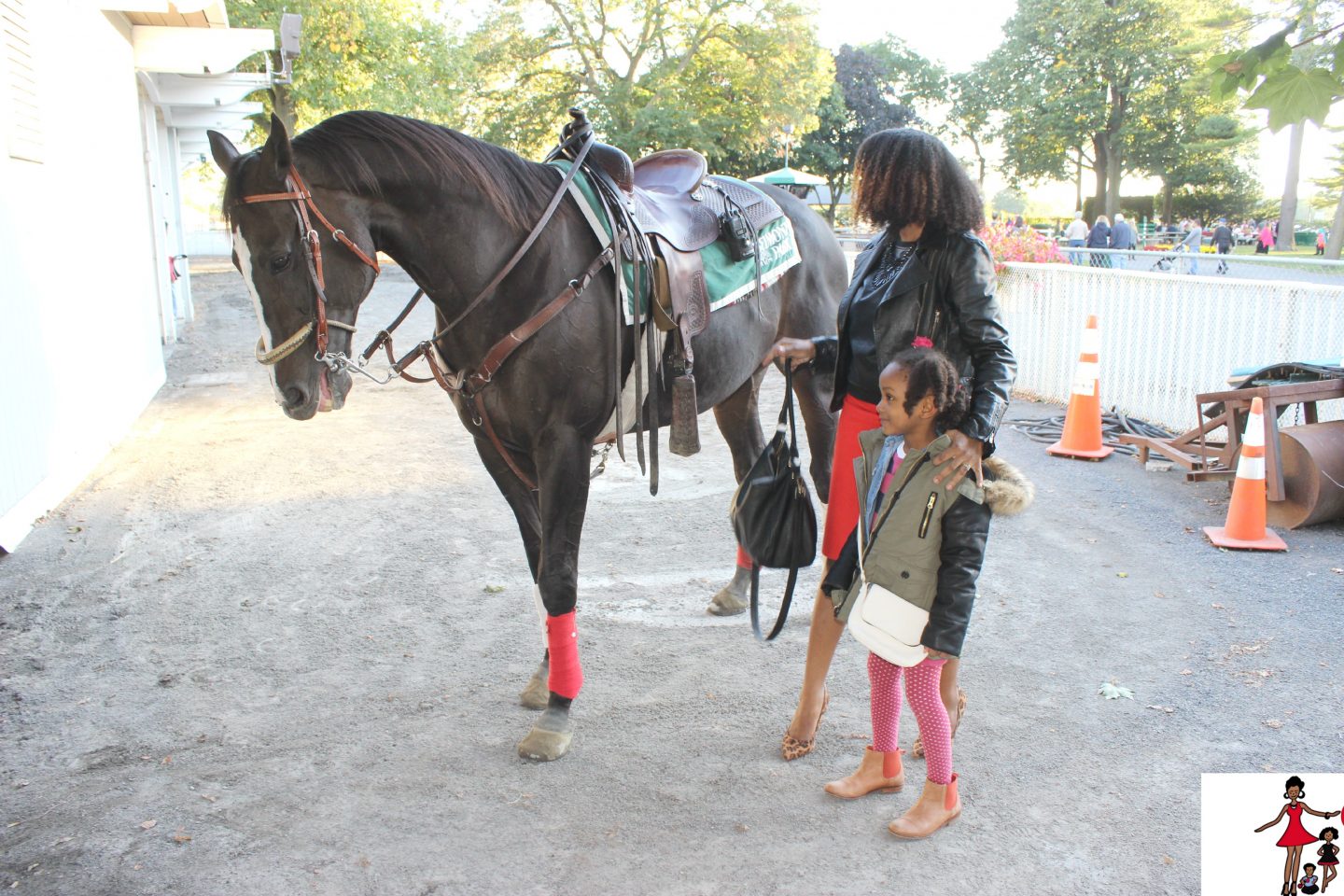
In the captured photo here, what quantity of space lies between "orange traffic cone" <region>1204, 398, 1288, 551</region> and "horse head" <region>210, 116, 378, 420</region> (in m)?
4.71

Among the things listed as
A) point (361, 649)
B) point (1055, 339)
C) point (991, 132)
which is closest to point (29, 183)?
point (361, 649)

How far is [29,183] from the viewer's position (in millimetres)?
6160

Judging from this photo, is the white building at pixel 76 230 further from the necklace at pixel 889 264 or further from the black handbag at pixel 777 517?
the necklace at pixel 889 264

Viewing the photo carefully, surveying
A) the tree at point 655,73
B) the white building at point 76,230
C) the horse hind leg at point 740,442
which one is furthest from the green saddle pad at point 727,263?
the tree at point 655,73

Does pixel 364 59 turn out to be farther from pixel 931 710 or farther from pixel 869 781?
pixel 931 710

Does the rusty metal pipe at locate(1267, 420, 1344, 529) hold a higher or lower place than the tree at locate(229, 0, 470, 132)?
lower

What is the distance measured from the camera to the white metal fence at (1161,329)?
6930 millimetres

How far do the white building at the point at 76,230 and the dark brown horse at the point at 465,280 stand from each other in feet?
11.4

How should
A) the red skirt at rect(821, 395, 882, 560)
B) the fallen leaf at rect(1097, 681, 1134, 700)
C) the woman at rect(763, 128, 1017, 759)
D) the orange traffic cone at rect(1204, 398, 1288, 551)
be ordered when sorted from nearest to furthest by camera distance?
1. the woman at rect(763, 128, 1017, 759)
2. the red skirt at rect(821, 395, 882, 560)
3. the fallen leaf at rect(1097, 681, 1134, 700)
4. the orange traffic cone at rect(1204, 398, 1288, 551)

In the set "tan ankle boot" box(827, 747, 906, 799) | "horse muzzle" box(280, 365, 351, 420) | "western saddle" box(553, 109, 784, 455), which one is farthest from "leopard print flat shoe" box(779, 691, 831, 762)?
"horse muzzle" box(280, 365, 351, 420)

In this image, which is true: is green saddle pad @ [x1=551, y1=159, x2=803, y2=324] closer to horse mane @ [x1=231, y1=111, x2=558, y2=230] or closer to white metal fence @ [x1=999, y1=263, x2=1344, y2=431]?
horse mane @ [x1=231, y1=111, x2=558, y2=230]

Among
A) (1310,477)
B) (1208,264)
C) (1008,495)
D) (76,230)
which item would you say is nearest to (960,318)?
(1008,495)

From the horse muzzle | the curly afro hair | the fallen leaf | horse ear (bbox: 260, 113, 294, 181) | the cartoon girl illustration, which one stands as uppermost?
horse ear (bbox: 260, 113, 294, 181)

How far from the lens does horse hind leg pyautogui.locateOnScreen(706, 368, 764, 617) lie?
4.51m
